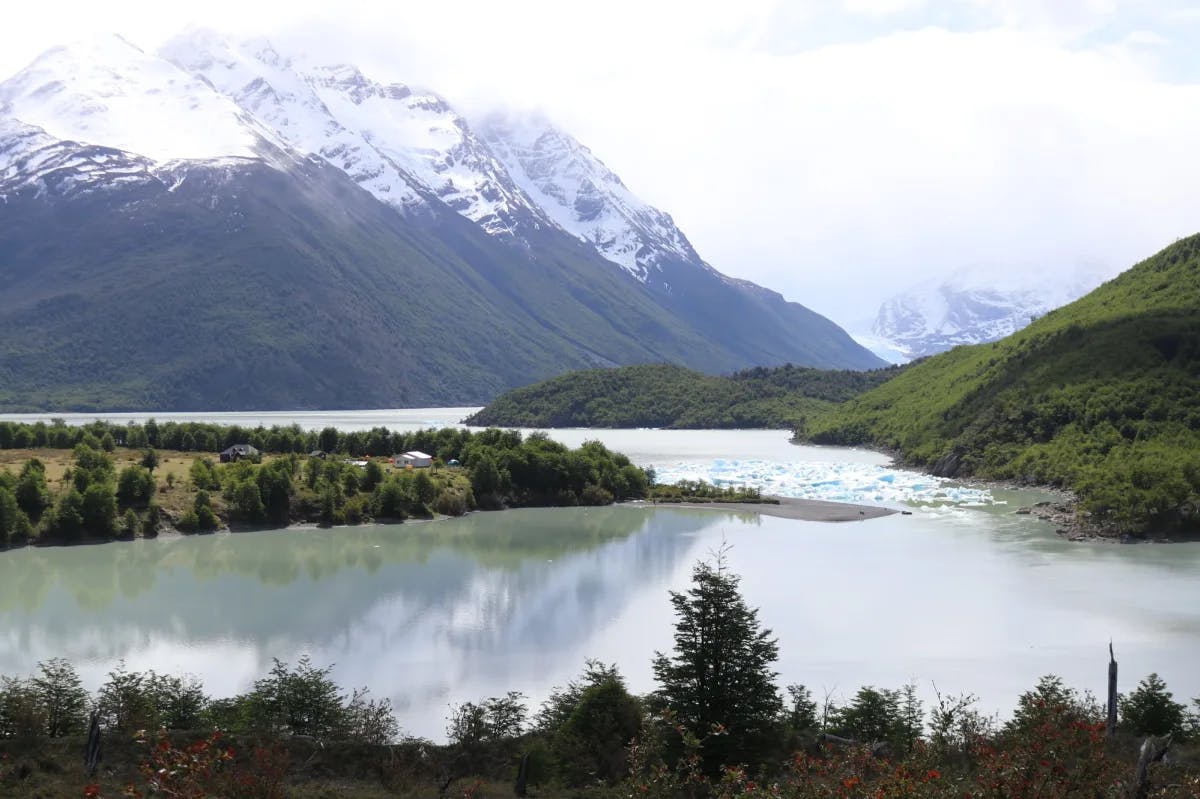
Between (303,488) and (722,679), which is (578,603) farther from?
(303,488)

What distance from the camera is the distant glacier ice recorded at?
72.4 meters

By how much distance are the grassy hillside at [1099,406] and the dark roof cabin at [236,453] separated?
159 feet

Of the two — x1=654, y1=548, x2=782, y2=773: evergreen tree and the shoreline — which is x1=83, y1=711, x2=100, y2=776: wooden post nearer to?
x1=654, y1=548, x2=782, y2=773: evergreen tree

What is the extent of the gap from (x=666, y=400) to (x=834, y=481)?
98773 mm

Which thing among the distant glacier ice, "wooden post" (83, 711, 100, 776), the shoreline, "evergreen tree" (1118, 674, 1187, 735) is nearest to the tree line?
the shoreline

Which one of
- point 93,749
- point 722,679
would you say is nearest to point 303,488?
point 93,749

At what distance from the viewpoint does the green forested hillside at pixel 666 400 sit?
170 m

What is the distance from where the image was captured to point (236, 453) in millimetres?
70375

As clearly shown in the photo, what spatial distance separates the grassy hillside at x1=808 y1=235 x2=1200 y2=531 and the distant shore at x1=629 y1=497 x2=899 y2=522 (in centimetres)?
1183

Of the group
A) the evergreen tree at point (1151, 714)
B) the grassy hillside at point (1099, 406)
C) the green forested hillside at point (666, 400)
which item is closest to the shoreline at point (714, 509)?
the grassy hillside at point (1099, 406)

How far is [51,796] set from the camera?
14.0 m

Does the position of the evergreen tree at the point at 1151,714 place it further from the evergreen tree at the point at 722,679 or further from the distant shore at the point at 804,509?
the distant shore at the point at 804,509

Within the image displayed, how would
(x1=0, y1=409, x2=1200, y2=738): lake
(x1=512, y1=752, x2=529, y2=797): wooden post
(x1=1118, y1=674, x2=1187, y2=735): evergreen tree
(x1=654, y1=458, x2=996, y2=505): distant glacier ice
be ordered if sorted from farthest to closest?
(x1=654, y1=458, x2=996, y2=505): distant glacier ice < (x1=0, y1=409, x2=1200, y2=738): lake < (x1=1118, y1=674, x2=1187, y2=735): evergreen tree < (x1=512, y1=752, x2=529, y2=797): wooden post

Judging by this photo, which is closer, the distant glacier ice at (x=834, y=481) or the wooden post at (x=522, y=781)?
the wooden post at (x=522, y=781)
